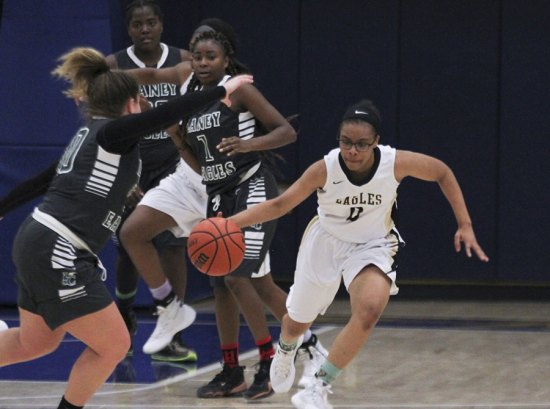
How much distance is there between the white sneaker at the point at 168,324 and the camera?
7977 millimetres

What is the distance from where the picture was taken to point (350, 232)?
6.60 metres

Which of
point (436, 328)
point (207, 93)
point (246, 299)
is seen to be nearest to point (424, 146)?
point (436, 328)

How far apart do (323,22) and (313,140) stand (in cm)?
100

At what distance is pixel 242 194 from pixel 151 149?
142 centimetres

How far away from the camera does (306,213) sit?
1083 cm

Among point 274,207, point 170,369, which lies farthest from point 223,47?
point 170,369

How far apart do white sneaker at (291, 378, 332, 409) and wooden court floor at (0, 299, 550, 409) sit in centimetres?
31

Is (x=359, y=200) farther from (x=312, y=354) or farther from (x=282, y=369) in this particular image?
(x=312, y=354)

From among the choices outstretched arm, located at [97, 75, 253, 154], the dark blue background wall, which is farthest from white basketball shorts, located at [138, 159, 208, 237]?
the dark blue background wall

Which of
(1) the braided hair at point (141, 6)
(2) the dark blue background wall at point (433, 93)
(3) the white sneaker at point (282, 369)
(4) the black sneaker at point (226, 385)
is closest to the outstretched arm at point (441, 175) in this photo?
(3) the white sneaker at point (282, 369)

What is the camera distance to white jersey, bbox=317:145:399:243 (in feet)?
21.3

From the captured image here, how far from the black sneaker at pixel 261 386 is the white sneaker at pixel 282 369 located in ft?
0.47

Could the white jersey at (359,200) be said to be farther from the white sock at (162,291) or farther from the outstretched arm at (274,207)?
the white sock at (162,291)

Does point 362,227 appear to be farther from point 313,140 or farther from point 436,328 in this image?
point 313,140
